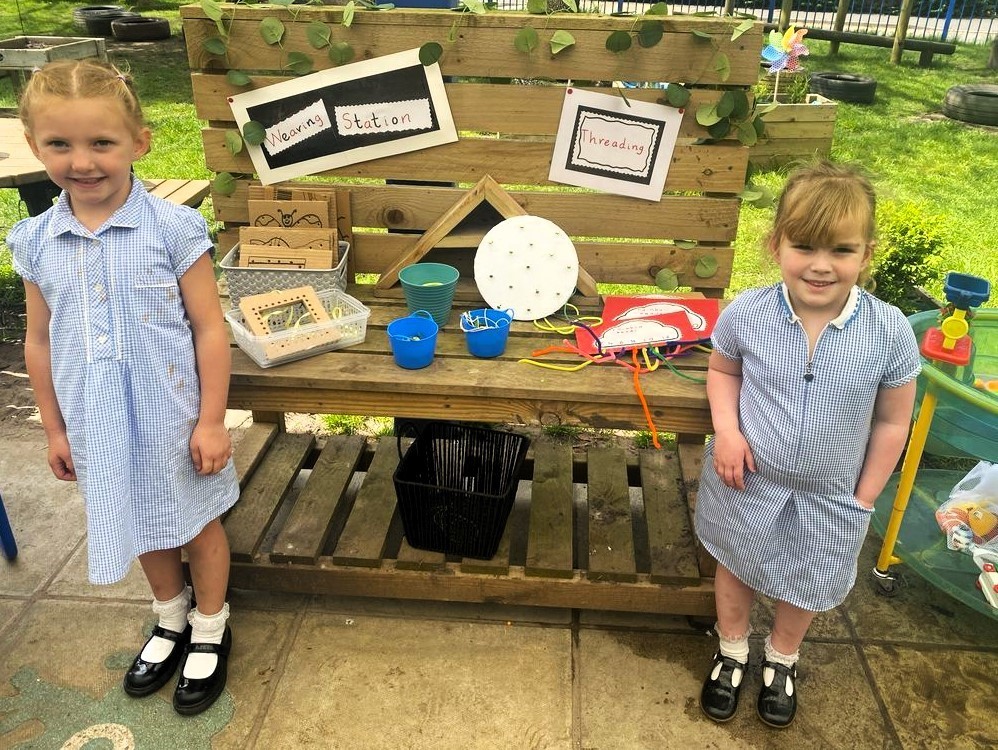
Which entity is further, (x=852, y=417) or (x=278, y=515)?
(x=278, y=515)

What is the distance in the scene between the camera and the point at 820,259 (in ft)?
6.08

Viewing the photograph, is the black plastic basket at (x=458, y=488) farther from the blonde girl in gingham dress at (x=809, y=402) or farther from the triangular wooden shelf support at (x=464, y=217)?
the blonde girl in gingham dress at (x=809, y=402)

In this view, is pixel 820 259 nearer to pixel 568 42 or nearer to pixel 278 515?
pixel 568 42

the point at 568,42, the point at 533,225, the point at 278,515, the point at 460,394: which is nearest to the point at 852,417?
the point at 460,394

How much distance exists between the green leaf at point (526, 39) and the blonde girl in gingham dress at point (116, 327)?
1.20m

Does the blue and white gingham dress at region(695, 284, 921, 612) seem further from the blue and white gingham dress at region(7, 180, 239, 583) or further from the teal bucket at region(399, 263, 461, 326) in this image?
the blue and white gingham dress at region(7, 180, 239, 583)

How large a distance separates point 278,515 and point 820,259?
2226 millimetres

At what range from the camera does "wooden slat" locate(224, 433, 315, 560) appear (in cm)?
262

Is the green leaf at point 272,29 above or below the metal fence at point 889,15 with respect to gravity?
above

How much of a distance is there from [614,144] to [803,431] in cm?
126

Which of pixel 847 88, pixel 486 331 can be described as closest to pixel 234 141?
pixel 486 331

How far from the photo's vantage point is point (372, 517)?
2787mm

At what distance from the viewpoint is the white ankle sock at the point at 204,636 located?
90.2 inches

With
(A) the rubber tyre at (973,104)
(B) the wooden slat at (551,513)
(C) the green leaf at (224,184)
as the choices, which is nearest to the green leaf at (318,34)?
(C) the green leaf at (224,184)
